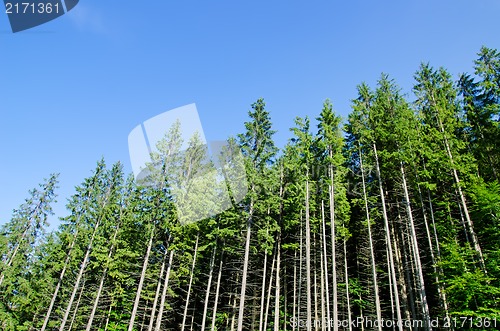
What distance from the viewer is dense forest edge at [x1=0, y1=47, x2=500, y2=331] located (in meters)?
17.1

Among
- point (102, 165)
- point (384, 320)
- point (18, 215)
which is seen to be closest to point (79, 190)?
point (102, 165)

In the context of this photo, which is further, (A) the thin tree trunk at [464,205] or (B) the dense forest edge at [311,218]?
(B) the dense forest edge at [311,218]

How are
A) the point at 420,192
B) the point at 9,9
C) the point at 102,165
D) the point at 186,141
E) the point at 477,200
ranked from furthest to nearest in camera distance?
the point at 102,165
the point at 186,141
the point at 420,192
the point at 477,200
the point at 9,9

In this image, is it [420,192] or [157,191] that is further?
[157,191]

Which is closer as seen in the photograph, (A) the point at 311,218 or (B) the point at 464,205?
(B) the point at 464,205

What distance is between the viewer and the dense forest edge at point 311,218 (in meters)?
17.1

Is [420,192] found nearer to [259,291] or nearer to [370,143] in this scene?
[370,143]

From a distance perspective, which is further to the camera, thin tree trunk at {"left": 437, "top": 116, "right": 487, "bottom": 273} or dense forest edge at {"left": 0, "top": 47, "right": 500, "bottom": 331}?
dense forest edge at {"left": 0, "top": 47, "right": 500, "bottom": 331}

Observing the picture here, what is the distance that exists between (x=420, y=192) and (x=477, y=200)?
3.58m

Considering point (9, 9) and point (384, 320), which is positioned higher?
point (9, 9)

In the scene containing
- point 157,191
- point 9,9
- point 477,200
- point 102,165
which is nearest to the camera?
point 9,9

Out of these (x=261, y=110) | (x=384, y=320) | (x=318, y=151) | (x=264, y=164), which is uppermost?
(x=261, y=110)

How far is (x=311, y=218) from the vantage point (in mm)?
19828

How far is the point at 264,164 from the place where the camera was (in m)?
18.7
